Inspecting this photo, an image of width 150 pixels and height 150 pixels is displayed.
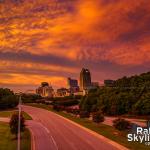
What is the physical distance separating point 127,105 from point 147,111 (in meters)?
11.8

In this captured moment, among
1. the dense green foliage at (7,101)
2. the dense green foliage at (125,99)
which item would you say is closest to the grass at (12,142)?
the dense green foliage at (125,99)

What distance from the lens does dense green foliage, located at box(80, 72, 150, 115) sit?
112m

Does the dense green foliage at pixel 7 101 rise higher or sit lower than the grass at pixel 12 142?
higher

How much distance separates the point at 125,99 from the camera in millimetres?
120688

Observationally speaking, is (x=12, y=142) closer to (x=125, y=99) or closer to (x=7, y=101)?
(x=125, y=99)

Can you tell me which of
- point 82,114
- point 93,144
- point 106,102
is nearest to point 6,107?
point 106,102

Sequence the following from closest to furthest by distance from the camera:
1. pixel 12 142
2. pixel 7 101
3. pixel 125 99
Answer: pixel 12 142 → pixel 125 99 → pixel 7 101

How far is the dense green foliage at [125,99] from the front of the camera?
112062 mm

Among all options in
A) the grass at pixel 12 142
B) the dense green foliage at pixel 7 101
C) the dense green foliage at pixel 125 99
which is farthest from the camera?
the dense green foliage at pixel 7 101

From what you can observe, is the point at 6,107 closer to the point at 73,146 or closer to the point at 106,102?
the point at 106,102

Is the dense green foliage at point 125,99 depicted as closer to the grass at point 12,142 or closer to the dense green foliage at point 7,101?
the dense green foliage at point 7,101

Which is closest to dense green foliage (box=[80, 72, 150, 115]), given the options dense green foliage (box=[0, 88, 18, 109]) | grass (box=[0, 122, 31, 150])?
dense green foliage (box=[0, 88, 18, 109])

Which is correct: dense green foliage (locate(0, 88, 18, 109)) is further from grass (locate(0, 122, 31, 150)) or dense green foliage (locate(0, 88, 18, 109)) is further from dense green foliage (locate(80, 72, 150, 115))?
grass (locate(0, 122, 31, 150))

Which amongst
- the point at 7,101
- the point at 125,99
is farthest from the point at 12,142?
the point at 7,101
